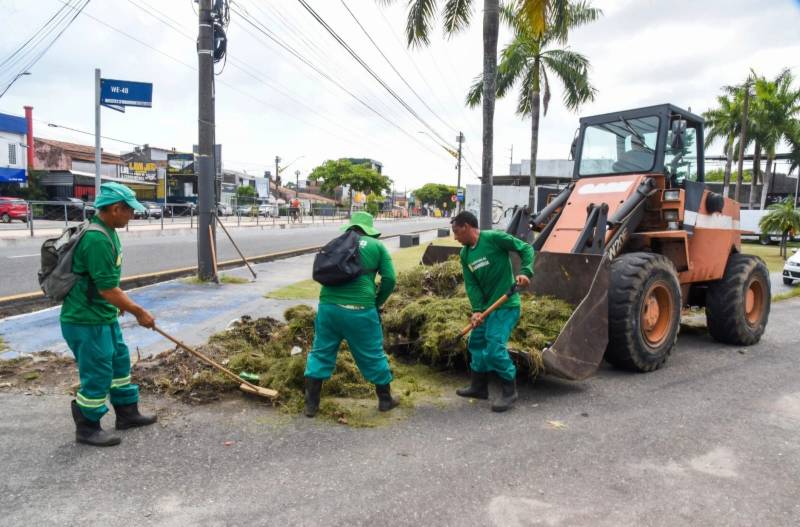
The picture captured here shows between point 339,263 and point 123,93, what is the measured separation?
14.9 m

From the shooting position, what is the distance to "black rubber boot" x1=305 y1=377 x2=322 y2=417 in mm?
4605

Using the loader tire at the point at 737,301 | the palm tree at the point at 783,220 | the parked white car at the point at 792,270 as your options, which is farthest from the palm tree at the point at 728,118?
the loader tire at the point at 737,301

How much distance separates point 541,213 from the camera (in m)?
7.20

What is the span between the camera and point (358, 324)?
4.52 meters

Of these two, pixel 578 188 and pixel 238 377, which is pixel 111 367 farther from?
pixel 578 188

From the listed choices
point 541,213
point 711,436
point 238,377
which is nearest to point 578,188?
point 541,213

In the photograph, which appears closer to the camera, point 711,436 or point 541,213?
point 711,436

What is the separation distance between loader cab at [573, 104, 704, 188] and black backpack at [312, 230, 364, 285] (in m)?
4.22

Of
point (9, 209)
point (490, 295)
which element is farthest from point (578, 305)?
point (9, 209)

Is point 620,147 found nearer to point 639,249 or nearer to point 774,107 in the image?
point 639,249

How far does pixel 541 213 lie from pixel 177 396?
4.58m

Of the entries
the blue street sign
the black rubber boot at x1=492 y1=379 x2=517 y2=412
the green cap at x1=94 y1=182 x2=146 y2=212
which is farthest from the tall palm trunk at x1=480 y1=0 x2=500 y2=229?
the green cap at x1=94 y1=182 x2=146 y2=212

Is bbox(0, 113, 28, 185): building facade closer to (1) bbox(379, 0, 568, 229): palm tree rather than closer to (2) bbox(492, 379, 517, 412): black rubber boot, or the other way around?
(1) bbox(379, 0, 568, 229): palm tree

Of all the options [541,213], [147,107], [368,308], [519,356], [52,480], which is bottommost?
[52,480]
